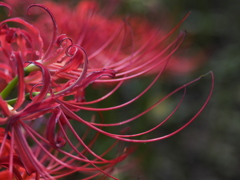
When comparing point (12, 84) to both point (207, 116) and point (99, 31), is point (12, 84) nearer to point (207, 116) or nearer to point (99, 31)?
point (99, 31)

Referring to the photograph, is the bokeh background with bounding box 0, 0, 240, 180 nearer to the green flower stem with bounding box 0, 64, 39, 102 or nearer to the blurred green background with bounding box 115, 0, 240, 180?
the blurred green background with bounding box 115, 0, 240, 180

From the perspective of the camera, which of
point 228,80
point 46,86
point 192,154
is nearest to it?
point 46,86

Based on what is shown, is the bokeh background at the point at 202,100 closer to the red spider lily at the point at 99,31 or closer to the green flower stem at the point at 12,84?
the red spider lily at the point at 99,31

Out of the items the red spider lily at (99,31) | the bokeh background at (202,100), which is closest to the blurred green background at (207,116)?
the bokeh background at (202,100)

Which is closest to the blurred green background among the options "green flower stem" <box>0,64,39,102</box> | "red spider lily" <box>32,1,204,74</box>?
"red spider lily" <box>32,1,204,74</box>

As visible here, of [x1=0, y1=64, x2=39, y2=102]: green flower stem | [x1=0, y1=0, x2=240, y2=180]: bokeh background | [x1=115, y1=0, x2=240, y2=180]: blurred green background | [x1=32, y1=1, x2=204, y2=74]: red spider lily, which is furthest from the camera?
[x1=115, y1=0, x2=240, y2=180]: blurred green background

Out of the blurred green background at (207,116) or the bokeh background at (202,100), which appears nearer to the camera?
the bokeh background at (202,100)

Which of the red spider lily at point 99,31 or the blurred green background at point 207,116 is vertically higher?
the red spider lily at point 99,31

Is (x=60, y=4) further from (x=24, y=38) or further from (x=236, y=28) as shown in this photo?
(x=236, y=28)

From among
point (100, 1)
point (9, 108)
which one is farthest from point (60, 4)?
point (9, 108)
